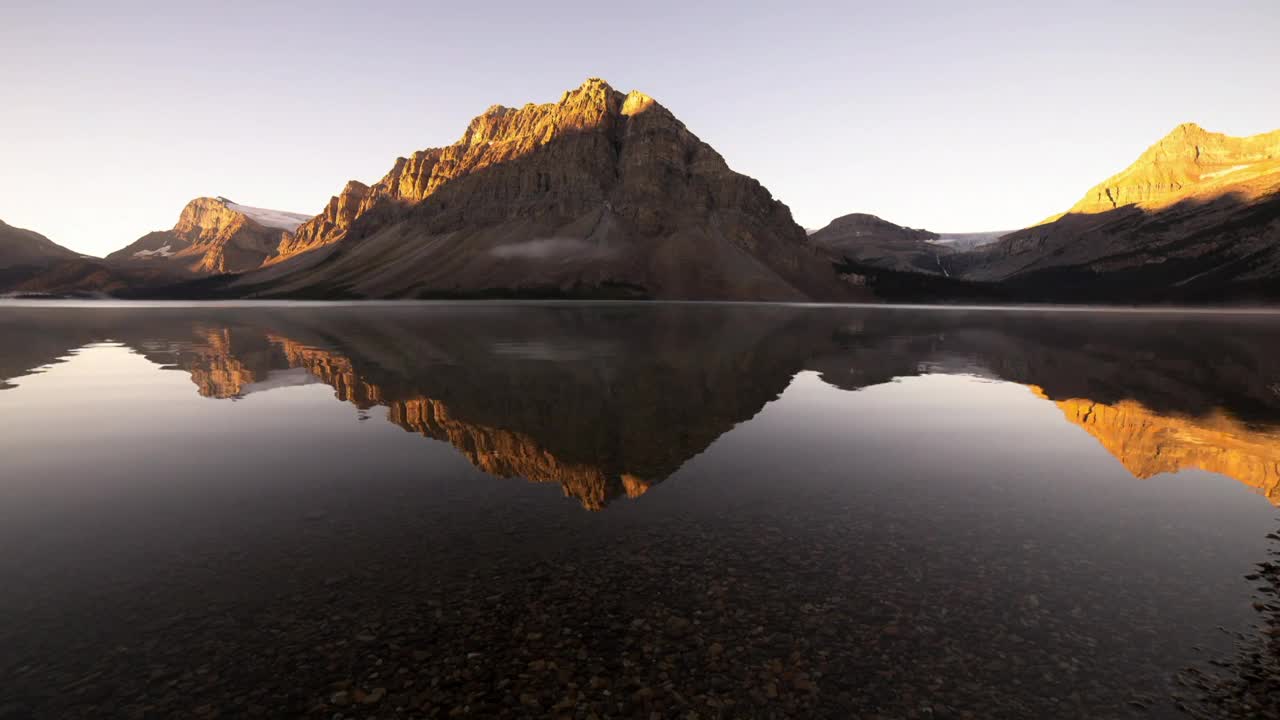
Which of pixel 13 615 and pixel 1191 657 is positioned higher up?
pixel 13 615

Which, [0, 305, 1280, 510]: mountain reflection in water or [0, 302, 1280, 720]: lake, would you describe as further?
[0, 305, 1280, 510]: mountain reflection in water

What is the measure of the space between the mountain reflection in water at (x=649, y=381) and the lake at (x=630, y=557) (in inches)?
11.8

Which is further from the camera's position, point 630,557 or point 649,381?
point 649,381

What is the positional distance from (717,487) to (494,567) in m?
6.64

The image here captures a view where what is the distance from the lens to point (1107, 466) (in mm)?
18047

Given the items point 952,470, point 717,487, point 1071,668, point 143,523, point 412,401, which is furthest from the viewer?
point 412,401

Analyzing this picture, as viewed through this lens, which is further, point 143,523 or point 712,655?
point 143,523

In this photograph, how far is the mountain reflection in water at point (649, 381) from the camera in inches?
746

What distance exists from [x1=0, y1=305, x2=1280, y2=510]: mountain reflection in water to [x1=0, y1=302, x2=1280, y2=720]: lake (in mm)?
300

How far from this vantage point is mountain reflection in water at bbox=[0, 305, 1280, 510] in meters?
18.9

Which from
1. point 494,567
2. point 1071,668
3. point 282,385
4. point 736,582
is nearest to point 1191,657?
point 1071,668

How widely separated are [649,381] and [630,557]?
21.3 meters

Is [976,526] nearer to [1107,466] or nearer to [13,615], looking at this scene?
[1107,466]

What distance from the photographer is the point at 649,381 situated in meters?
32.6
